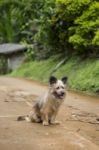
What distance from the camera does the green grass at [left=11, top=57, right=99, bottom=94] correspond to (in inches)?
796

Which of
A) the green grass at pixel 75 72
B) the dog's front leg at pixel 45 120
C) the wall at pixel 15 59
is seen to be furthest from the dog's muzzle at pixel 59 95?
the wall at pixel 15 59

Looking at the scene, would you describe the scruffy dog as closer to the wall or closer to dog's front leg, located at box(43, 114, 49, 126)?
dog's front leg, located at box(43, 114, 49, 126)

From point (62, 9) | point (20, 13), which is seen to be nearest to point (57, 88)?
point (62, 9)

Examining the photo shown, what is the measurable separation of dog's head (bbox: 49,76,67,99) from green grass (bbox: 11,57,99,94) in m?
8.95

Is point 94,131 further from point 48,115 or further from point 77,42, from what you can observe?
point 77,42

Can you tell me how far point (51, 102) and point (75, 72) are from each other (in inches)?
564

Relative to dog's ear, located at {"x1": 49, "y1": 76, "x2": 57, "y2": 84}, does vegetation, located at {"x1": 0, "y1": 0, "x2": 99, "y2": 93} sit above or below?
below

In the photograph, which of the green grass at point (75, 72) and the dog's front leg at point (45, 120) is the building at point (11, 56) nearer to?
the green grass at point (75, 72)

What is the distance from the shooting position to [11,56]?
5347 centimetres

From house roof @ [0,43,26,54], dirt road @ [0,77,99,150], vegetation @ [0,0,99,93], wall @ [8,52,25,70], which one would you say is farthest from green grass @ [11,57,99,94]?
wall @ [8,52,25,70]

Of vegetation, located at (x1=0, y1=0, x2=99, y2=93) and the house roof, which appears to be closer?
vegetation, located at (x1=0, y1=0, x2=99, y2=93)

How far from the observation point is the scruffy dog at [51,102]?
9.77 meters

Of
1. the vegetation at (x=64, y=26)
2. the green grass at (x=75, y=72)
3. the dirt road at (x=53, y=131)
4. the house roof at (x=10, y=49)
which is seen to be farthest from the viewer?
the house roof at (x=10, y=49)

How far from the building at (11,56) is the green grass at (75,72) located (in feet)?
48.8
